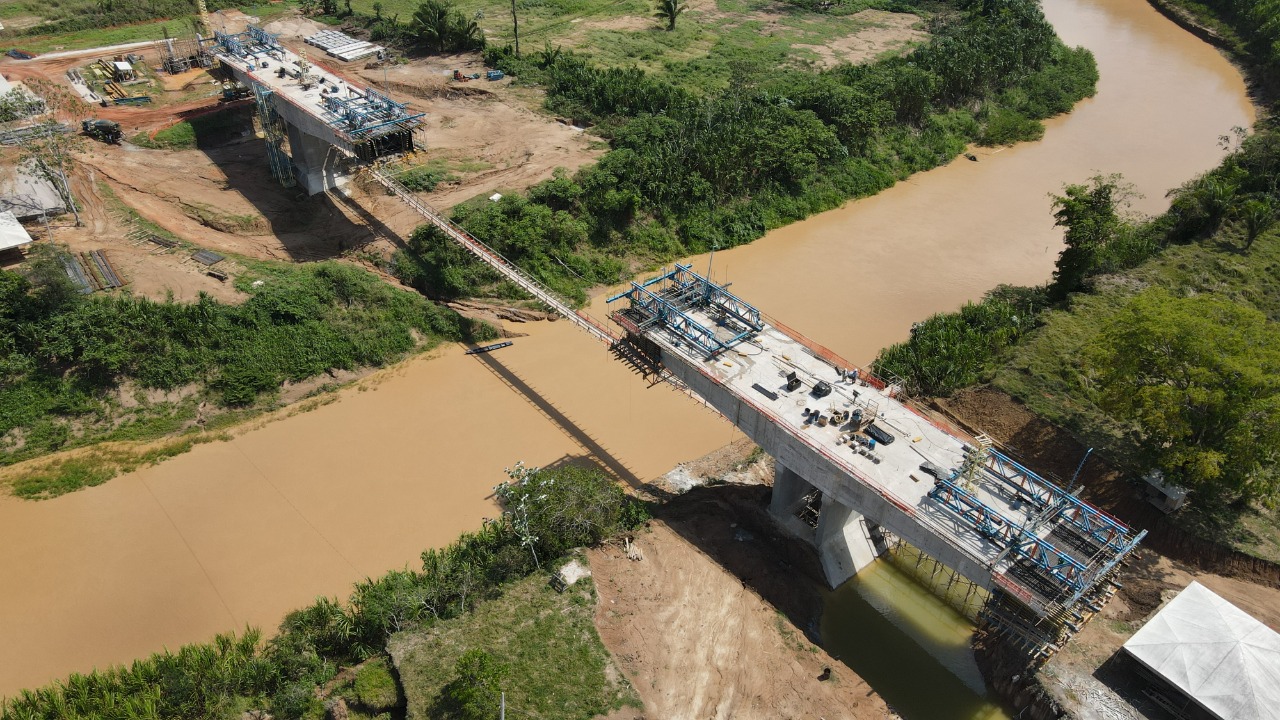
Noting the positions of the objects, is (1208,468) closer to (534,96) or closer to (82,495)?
(82,495)

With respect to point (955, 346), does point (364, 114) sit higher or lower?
higher

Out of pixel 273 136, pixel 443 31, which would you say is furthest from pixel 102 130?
pixel 443 31

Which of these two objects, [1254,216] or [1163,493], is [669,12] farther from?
[1163,493]

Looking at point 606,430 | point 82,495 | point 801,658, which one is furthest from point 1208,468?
point 82,495

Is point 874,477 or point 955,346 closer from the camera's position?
point 874,477

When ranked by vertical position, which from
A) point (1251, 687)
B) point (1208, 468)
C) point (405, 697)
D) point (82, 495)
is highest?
point (1208, 468)

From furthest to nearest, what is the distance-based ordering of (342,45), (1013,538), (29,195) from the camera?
1. (342,45)
2. (29,195)
3. (1013,538)
